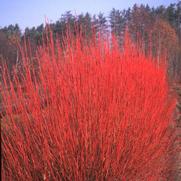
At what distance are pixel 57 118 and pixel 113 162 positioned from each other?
609mm

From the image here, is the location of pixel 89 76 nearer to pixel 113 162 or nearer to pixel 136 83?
pixel 113 162

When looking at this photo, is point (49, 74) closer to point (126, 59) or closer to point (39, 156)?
point (39, 156)

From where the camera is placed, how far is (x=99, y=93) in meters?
2.71

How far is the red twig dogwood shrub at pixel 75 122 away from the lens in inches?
89.1

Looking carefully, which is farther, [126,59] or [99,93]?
[126,59]

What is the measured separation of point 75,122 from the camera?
8.14ft

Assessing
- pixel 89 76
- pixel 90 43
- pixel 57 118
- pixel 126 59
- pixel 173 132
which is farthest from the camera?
pixel 173 132

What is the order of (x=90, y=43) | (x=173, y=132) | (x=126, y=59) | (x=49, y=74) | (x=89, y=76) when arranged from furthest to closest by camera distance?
(x=173, y=132) < (x=126, y=59) < (x=90, y=43) < (x=89, y=76) < (x=49, y=74)

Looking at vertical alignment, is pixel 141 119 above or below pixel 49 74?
below

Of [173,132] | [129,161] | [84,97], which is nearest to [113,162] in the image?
[129,161]

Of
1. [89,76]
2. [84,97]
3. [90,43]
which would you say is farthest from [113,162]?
[90,43]

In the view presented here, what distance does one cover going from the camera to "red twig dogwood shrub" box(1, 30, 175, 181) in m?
2.26

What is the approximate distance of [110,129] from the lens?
2.53m

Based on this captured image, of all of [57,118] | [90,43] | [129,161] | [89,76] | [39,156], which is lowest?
[129,161]
